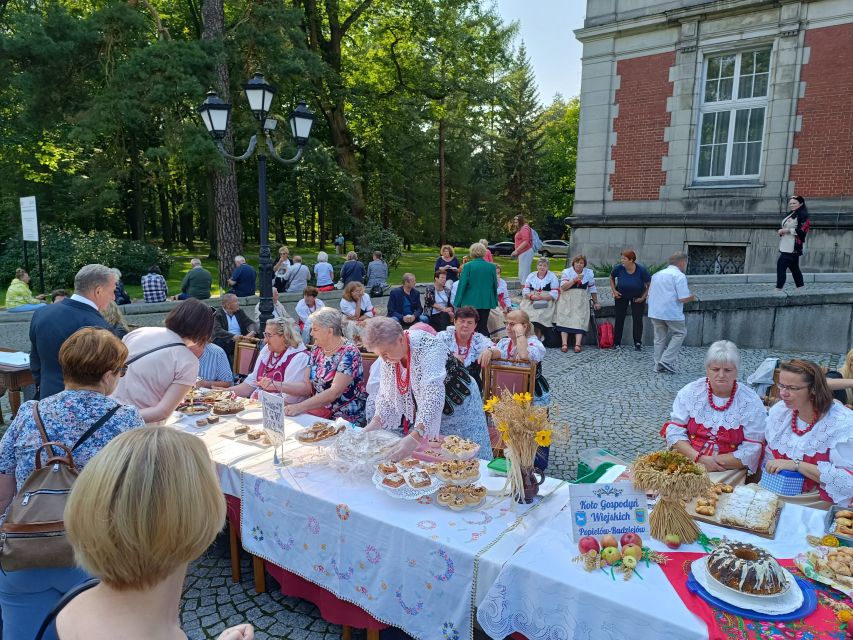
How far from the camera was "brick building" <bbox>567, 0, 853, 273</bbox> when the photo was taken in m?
11.9

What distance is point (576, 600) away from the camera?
2.02 m

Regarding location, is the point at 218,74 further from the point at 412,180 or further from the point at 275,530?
the point at 412,180

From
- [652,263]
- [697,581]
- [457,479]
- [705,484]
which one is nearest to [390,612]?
[457,479]

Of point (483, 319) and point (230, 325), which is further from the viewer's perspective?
point (483, 319)

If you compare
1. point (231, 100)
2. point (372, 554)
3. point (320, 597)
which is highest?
point (231, 100)

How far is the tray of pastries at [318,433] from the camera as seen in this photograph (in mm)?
3553

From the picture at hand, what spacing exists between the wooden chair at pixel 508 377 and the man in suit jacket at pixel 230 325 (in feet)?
11.8

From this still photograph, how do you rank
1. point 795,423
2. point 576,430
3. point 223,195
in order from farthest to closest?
point 223,195 → point 576,430 → point 795,423

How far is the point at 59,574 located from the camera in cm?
209

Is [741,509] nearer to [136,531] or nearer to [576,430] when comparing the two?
[136,531]

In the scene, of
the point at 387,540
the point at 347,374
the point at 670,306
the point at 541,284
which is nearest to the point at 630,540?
the point at 387,540

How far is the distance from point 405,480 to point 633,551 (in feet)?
3.64

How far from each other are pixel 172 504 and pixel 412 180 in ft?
110

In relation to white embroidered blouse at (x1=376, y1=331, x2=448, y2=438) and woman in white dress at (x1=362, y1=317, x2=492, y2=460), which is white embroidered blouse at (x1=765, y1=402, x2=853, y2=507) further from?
white embroidered blouse at (x1=376, y1=331, x2=448, y2=438)
